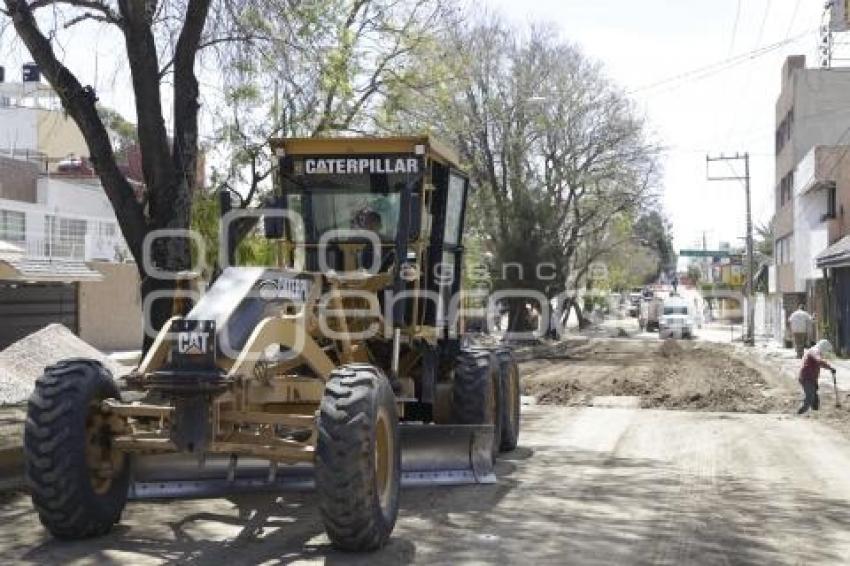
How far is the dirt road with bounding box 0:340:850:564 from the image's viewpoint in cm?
721

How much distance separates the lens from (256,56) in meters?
14.1

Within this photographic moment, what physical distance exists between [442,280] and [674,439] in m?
4.30

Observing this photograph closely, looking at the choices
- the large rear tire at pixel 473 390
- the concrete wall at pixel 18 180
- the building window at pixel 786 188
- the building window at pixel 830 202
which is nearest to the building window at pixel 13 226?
the concrete wall at pixel 18 180

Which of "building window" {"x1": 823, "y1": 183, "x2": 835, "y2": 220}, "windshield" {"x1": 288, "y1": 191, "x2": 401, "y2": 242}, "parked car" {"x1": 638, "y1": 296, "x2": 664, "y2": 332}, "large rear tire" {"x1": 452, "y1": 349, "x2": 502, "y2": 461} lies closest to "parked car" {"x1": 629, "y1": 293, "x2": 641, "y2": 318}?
"parked car" {"x1": 638, "y1": 296, "x2": 664, "y2": 332}

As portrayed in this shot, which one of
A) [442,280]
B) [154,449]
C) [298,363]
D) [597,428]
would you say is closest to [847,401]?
[597,428]

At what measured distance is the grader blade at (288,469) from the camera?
27.6 ft

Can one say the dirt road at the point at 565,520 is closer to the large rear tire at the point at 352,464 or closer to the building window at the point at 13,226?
the large rear tire at the point at 352,464

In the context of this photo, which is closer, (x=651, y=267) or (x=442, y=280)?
(x=442, y=280)

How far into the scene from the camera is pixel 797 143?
49.0 m

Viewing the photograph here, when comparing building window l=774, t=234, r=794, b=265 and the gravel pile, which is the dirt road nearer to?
the gravel pile

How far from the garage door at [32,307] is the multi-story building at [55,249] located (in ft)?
0.08

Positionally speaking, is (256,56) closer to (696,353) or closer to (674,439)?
(674,439)

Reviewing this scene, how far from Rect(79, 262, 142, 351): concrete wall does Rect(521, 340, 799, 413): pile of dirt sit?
43.2ft

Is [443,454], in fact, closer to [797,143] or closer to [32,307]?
[32,307]
